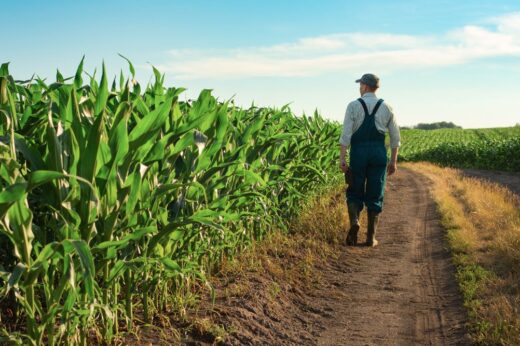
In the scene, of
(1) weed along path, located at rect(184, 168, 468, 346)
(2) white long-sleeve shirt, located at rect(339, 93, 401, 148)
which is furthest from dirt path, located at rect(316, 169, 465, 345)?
(2) white long-sleeve shirt, located at rect(339, 93, 401, 148)

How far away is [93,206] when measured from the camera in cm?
284

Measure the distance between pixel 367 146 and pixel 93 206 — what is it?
5.02 m

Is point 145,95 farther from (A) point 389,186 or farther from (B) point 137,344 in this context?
A: (A) point 389,186

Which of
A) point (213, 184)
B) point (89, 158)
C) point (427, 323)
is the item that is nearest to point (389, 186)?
point (427, 323)

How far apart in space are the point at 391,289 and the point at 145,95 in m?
3.03

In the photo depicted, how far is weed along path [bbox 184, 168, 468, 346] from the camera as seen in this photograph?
4371mm

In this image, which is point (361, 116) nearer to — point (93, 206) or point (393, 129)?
point (393, 129)

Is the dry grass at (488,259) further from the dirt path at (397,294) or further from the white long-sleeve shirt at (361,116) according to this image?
the white long-sleeve shirt at (361,116)

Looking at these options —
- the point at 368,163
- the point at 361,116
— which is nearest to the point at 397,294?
the point at 368,163

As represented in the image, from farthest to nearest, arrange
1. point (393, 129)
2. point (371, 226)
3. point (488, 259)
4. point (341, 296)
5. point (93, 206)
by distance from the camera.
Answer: point (371, 226), point (393, 129), point (488, 259), point (341, 296), point (93, 206)

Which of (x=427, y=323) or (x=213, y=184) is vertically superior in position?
(x=213, y=184)

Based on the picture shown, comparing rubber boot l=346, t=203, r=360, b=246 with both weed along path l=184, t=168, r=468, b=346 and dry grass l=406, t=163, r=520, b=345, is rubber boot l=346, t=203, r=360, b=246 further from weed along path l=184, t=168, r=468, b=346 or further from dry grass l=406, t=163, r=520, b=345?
dry grass l=406, t=163, r=520, b=345

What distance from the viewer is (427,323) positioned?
4762mm

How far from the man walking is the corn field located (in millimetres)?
3142
